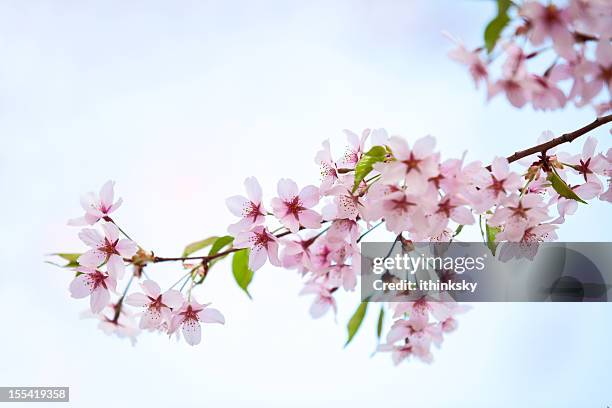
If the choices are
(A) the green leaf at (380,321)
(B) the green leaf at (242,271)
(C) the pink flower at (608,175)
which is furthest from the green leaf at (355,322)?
(C) the pink flower at (608,175)

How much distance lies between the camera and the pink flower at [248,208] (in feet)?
3.81

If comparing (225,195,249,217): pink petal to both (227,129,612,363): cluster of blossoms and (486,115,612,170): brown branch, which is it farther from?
(486,115,612,170): brown branch

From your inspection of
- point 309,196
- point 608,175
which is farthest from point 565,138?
point 309,196

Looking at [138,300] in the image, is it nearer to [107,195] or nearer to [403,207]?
[107,195]

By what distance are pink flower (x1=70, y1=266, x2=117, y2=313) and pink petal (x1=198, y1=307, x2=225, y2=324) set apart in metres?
0.20

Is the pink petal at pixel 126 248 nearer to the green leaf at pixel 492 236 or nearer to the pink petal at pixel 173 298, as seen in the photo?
the pink petal at pixel 173 298

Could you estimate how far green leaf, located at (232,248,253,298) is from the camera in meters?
1.31

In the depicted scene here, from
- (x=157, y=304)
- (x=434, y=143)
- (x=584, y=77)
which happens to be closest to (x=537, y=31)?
(x=584, y=77)

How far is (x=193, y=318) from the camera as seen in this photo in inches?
47.7

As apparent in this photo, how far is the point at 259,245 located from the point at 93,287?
1.19 ft

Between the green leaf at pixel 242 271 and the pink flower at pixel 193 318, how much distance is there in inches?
4.1

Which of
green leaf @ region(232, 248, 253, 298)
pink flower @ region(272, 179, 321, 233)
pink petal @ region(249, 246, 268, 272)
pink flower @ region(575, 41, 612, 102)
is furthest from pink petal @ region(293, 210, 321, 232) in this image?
pink flower @ region(575, 41, 612, 102)

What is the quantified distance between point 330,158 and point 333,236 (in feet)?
0.54

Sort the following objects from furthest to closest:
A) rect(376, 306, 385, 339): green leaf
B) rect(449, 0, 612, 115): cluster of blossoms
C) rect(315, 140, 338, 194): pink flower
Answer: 1. rect(376, 306, 385, 339): green leaf
2. rect(315, 140, 338, 194): pink flower
3. rect(449, 0, 612, 115): cluster of blossoms
